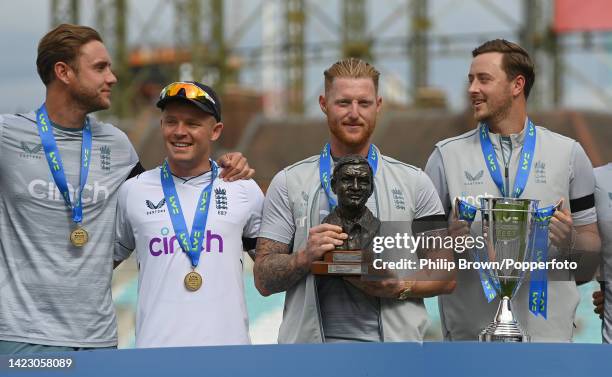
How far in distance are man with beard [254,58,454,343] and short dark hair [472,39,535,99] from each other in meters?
0.49

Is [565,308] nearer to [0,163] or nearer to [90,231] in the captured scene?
[90,231]

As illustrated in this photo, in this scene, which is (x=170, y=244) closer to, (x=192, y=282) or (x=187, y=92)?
(x=192, y=282)

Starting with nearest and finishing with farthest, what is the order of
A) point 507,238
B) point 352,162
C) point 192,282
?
point 507,238, point 352,162, point 192,282

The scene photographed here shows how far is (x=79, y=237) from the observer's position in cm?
378

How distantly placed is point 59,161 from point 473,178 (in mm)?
1414

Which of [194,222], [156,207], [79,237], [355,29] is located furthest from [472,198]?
[355,29]

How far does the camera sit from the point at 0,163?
382 centimetres

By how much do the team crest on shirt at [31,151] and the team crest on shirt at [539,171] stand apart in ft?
5.51

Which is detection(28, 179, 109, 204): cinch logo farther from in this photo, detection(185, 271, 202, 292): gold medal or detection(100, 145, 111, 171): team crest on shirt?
detection(185, 271, 202, 292): gold medal

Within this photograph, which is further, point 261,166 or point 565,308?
point 261,166

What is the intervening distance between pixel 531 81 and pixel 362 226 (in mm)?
975

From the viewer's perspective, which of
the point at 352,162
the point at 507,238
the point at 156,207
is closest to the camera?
the point at 507,238

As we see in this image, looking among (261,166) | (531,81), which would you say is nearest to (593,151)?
(261,166)

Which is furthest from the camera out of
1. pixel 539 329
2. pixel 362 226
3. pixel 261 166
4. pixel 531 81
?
pixel 261 166
